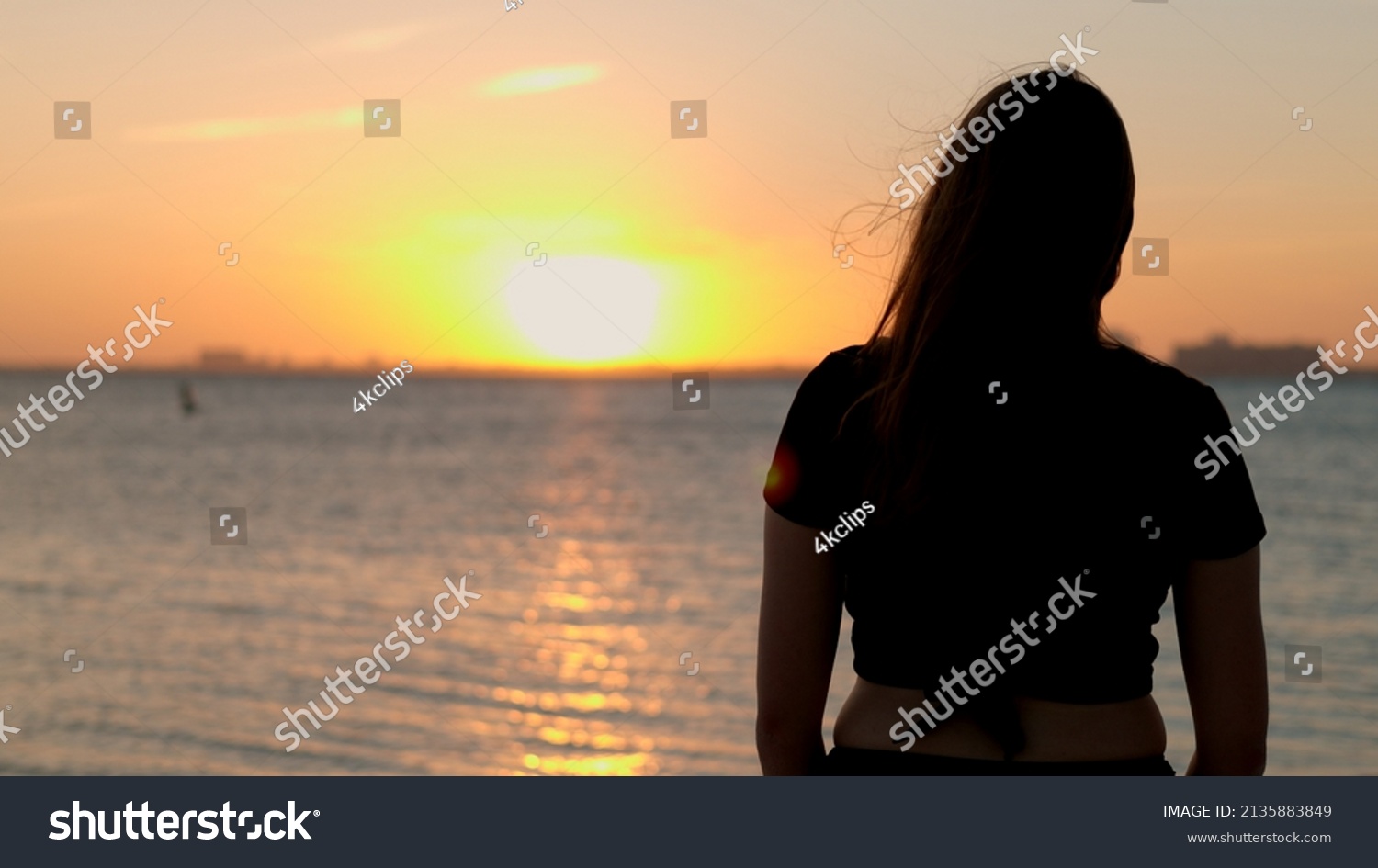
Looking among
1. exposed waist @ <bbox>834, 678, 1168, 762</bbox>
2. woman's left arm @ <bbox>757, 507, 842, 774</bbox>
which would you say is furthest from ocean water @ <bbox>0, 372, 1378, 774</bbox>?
exposed waist @ <bbox>834, 678, 1168, 762</bbox>

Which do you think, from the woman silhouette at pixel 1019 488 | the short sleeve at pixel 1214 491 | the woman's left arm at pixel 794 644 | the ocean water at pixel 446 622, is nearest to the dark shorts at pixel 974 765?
the woman silhouette at pixel 1019 488

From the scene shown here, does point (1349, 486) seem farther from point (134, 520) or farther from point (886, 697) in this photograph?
point (886, 697)

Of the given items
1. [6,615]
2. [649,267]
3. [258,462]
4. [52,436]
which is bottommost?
[6,615]

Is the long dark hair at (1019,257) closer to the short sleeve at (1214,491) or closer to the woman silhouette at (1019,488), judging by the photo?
the woman silhouette at (1019,488)

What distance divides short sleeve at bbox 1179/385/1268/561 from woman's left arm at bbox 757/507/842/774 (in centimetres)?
51

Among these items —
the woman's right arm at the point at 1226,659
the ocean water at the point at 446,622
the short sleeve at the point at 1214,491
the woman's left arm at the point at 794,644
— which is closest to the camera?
the short sleeve at the point at 1214,491

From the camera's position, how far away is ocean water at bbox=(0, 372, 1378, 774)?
926 centimetres

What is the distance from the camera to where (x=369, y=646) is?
1246cm

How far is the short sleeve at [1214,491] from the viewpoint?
64.9 inches

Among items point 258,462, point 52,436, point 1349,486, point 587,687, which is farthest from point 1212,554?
point 52,436

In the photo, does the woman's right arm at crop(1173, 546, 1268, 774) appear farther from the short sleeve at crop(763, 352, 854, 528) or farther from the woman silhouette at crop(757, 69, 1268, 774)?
the short sleeve at crop(763, 352, 854, 528)

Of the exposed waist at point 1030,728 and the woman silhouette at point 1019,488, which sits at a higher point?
the woman silhouette at point 1019,488

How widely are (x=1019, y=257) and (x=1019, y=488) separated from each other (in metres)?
0.33
